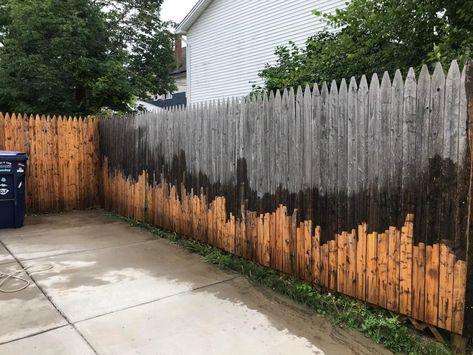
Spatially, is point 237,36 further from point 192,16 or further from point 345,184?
point 345,184

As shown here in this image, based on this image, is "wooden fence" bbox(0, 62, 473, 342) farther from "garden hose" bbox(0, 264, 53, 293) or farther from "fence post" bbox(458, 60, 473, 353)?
"garden hose" bbox(0, 264, 53, 293)

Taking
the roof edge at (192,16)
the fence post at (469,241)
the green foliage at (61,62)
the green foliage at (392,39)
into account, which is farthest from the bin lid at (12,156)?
the roof edge at (192,16)

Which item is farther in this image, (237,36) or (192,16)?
(192,16)

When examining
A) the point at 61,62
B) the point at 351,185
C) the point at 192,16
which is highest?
the point at 192,16

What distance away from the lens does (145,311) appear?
151 inches

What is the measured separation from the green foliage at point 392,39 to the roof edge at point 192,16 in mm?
9502

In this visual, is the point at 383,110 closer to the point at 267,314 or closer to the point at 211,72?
the point at 267,314

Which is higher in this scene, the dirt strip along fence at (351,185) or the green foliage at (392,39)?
the green foliage at (392,39)

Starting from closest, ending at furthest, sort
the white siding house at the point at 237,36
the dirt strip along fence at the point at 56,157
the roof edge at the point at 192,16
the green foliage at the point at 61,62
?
the dirt strip along fence at the point at 56,157 → the white siding house at the point at 237,36 → the green foliage at the point at 61,62 → the roof edge at the point at 192,16

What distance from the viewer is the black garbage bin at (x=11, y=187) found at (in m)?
7.12

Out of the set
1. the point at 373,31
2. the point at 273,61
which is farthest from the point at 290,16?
the point at 373,31

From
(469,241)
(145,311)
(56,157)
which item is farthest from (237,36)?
(469,241)

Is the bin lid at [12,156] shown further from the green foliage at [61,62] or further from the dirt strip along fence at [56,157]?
the green foliage at [61,62]

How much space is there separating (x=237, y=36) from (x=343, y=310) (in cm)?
1224
